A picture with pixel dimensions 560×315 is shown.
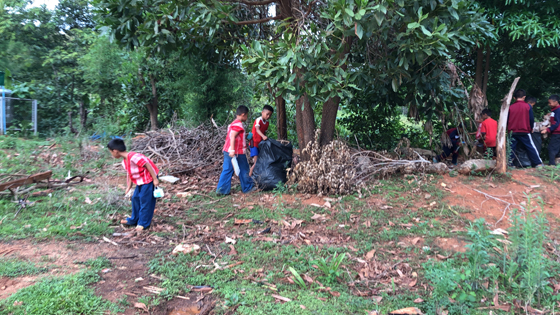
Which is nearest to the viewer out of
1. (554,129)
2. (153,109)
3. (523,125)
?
(523,125)

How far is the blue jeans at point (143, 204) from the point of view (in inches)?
195

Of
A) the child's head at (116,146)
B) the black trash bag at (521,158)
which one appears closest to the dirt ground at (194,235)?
the black trash bag at (521,158)

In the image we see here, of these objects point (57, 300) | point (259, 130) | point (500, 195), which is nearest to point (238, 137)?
point (259, 130)

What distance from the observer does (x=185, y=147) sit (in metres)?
8.77

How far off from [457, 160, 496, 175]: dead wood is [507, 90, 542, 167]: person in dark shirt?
Answer: 1490 mm

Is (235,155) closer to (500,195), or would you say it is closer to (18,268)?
(18,268)

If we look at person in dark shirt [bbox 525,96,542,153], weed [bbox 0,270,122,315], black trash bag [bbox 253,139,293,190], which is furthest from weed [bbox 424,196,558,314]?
person in dark shirt [bbox 525,96,542,153]

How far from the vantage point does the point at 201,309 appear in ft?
10.2

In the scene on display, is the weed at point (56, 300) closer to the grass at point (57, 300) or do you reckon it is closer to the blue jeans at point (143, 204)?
the grass at point (57, 300)

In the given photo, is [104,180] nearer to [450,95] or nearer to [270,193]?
[270,193]

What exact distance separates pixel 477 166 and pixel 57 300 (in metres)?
6.61

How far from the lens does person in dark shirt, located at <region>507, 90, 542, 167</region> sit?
24.3 ft

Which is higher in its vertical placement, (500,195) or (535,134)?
(535,134)

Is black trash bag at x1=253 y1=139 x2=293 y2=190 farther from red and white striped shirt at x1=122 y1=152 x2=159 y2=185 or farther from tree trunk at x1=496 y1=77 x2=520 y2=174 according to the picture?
tree trunk at x1=496 y1=77 x2=520 y2=174
